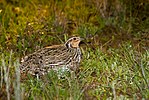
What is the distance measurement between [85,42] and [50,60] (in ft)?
5.31

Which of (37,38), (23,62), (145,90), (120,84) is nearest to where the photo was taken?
(145,90)

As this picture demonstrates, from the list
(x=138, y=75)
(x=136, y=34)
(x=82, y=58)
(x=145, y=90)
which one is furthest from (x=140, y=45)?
(x=145, y=90)

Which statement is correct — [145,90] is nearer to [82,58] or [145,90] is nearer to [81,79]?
[81,79]

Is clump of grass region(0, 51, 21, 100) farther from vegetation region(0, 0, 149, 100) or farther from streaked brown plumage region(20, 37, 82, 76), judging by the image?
streaked brown plumage region(20, 37, 82, 76)

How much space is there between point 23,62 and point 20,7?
10.4 feet

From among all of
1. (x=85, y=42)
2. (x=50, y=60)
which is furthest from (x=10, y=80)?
(x=85, y=42)

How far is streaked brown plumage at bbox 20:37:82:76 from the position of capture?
602cm

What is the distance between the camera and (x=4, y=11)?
8.77 meters

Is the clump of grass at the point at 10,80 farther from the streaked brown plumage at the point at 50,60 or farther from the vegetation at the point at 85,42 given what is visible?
the streaked brown plumage at the point at 50,60

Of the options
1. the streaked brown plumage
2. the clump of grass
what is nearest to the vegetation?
the clump of grass

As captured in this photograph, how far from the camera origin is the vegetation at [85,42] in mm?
5359

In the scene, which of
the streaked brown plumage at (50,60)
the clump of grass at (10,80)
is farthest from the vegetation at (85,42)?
the streaked brown plumage at (50,60)

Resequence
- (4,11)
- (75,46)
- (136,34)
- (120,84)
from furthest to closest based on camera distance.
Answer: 1. (4,11)
2. (136,34)
3. (75,46)
4. (120,84)

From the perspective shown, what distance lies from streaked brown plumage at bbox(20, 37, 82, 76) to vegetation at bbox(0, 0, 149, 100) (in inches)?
5.1
